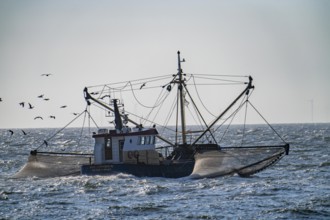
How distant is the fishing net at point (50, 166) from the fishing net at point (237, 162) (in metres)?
9.78

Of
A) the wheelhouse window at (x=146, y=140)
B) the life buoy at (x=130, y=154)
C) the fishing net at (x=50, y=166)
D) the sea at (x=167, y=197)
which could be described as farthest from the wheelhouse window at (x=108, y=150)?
the sea at (x=167, y=197)

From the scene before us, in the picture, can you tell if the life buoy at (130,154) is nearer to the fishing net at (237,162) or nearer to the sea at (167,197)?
the sea at (167,197)

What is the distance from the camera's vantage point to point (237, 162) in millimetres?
42844

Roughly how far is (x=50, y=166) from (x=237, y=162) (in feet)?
48.9

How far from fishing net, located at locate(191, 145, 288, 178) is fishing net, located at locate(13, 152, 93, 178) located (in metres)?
9.78

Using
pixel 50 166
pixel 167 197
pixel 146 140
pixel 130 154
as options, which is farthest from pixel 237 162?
pixel 50 166

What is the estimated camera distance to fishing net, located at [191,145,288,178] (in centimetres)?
4253

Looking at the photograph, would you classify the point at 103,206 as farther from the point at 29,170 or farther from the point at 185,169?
the point at 29,170

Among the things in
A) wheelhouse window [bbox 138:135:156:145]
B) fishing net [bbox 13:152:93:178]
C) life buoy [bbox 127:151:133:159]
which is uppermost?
wheelhouse window [bbox 138:135:156:145]

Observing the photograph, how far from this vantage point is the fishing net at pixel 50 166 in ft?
154

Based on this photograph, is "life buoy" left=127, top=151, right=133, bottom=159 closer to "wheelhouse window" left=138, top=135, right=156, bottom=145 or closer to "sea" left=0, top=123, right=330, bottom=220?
"wheelhouse window" left=138, top=135, right=156, bottom=145

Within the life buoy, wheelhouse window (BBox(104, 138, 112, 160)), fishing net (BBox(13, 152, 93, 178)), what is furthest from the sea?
wheelhouse window (BBox(104, 138, 112, 160))

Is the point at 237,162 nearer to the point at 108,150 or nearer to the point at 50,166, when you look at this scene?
the point at 108,150

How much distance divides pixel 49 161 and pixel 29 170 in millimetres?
1949
